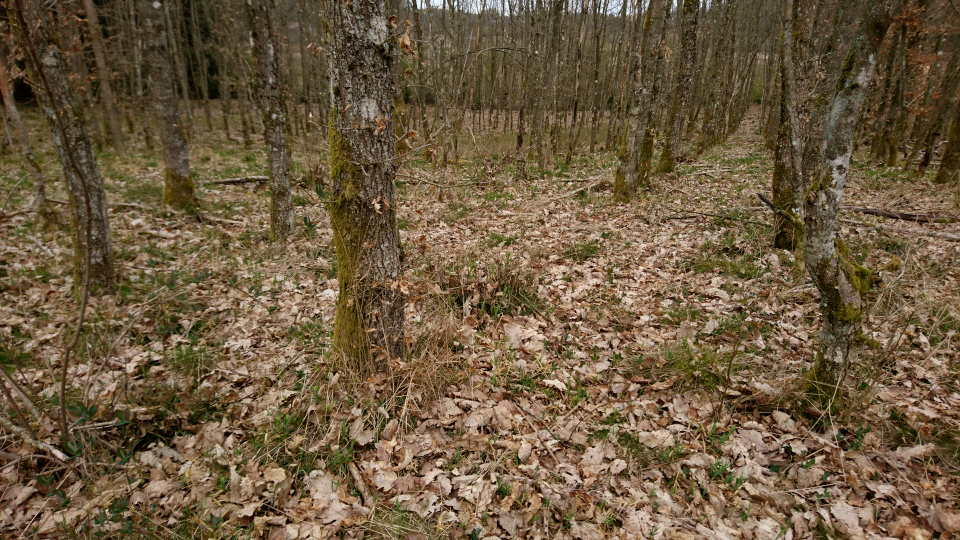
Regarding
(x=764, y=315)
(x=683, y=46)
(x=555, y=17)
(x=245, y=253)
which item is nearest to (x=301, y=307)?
(x=245, y=253)

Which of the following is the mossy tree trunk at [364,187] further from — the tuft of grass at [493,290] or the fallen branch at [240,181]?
the fallen branch at [240,181]

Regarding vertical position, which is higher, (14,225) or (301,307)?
(14,225)

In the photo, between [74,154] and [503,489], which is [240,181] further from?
[503,489]

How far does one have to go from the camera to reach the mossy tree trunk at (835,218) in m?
2.78

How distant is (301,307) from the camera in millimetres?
5059

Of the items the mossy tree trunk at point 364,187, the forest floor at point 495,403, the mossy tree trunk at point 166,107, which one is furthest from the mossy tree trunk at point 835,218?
the mossy tree trunk at point 166,107

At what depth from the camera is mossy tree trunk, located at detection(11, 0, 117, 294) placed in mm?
4062

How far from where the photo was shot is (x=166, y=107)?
7465 millimetres

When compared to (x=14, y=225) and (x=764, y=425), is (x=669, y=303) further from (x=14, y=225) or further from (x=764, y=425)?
(x=14, y=225)

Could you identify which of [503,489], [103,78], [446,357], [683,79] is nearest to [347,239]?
[446,357]

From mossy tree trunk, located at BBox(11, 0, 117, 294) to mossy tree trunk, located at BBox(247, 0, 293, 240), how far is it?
2151 mm

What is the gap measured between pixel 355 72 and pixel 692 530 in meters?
3.62

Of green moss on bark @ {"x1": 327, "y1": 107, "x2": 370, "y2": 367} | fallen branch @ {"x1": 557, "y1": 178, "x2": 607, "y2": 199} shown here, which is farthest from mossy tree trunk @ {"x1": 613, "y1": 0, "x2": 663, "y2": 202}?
green moss on bark @ {"x1": 327, "y1": 107, "x2": 370, "y2": 367}

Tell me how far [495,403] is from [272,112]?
553cm
